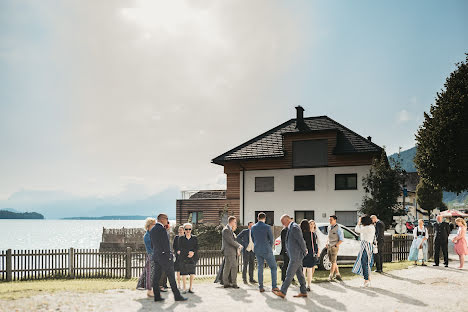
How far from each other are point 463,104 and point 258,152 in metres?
15.9

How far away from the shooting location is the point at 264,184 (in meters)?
38.2

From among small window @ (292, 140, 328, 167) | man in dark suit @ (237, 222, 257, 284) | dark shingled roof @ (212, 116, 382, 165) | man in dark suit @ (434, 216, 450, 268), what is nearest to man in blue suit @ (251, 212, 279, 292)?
man in dark suit @ (237, 222, 257, 284)

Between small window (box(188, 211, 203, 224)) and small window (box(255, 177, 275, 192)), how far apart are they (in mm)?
5922

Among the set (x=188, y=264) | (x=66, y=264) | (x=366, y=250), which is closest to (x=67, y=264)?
(x=66, y=264)

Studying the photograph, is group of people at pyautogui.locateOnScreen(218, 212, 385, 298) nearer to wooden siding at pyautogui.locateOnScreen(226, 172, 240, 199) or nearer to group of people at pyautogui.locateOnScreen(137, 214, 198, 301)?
group of people at pyautogui.locateOnScreen(137, 214, 198, 301)

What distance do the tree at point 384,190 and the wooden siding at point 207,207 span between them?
11214mm

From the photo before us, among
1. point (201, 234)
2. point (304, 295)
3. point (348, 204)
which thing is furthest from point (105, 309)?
point (348, 204)

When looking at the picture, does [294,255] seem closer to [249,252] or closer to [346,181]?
[249,252]

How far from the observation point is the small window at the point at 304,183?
3647 centimetres

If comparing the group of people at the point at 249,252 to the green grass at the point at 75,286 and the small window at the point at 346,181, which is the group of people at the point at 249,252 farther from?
the small window at the point at 346,181

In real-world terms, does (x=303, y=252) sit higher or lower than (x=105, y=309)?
higher

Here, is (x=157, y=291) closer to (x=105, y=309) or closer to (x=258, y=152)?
(x=105, y=309)

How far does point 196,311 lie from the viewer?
31.0 feet

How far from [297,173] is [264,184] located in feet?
9.83
